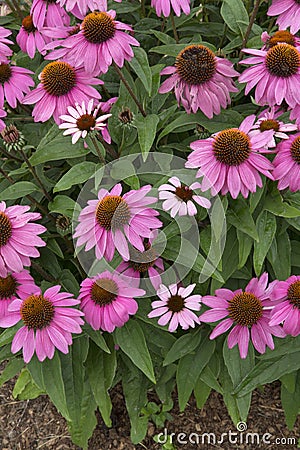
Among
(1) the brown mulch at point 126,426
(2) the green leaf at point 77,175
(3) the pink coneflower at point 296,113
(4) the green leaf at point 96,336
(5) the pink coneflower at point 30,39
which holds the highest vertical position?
(5) the pink coneflower at point 30,39

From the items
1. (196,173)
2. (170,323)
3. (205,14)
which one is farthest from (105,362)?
(205,14)

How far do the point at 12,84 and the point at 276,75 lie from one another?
0.66 metres

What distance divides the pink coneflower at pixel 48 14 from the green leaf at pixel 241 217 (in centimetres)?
65

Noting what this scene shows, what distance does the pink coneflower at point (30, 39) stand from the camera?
1.51m

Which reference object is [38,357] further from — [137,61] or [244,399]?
[137,61]

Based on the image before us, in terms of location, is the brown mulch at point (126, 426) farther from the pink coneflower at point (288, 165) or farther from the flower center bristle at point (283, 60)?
the flower center bristle at point (283, 60)

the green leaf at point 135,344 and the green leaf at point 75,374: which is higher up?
the green leaf at point 135,344

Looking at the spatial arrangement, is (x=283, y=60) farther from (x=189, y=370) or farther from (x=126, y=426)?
(x=126, y=426)

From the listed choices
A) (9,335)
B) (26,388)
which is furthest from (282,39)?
(26,388)

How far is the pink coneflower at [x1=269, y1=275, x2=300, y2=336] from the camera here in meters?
1.20

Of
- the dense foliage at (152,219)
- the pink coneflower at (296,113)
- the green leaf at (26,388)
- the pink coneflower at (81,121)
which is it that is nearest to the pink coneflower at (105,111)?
the dense foliage at (152,219)

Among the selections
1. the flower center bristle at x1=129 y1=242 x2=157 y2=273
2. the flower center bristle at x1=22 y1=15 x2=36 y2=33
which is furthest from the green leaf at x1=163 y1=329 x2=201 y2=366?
the flower center bristle at x1=22 y1=15 x2=36 y2=33

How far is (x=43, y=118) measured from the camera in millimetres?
1312

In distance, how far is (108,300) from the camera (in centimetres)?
127
